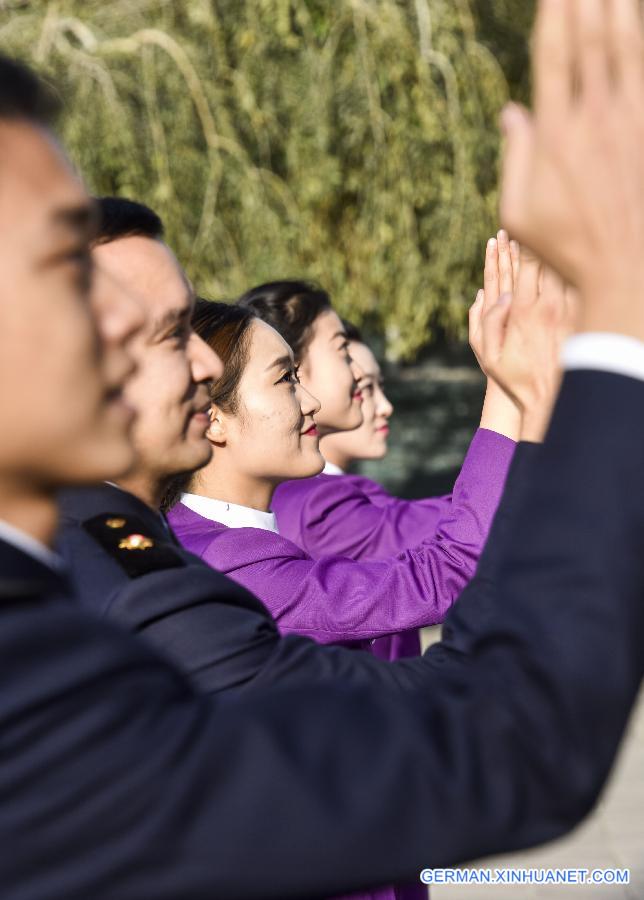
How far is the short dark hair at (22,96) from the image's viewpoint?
99 cm

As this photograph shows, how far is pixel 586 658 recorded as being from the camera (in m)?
0.89

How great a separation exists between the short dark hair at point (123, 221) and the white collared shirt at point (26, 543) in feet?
3.02

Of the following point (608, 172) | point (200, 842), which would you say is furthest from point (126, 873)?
point (608, 172)

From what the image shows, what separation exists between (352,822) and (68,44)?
6.55 metres

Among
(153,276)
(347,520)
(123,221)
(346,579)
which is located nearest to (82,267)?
(153,276)

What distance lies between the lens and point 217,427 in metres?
2.72

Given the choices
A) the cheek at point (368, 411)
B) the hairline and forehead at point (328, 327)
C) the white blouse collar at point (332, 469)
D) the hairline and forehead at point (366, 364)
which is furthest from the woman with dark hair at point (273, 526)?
the hairline and forehead at point (366, 364)

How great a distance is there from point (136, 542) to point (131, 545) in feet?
0.03

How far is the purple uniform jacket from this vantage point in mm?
2324

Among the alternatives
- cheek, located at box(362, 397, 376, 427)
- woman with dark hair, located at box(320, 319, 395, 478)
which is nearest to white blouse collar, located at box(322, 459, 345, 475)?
woman with dark hair, located at box(320, 319, 395, 478)

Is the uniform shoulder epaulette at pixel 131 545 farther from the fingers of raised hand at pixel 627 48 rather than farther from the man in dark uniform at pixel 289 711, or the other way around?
the fingers of raised hand at pixel 627 48

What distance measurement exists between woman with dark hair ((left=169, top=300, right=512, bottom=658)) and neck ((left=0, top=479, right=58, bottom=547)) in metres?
1.16

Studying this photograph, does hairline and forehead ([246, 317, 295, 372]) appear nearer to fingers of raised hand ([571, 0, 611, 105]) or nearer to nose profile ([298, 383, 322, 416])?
nose profile ([298, 383, 322, 416])

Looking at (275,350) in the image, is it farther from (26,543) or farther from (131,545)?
(26,543)
